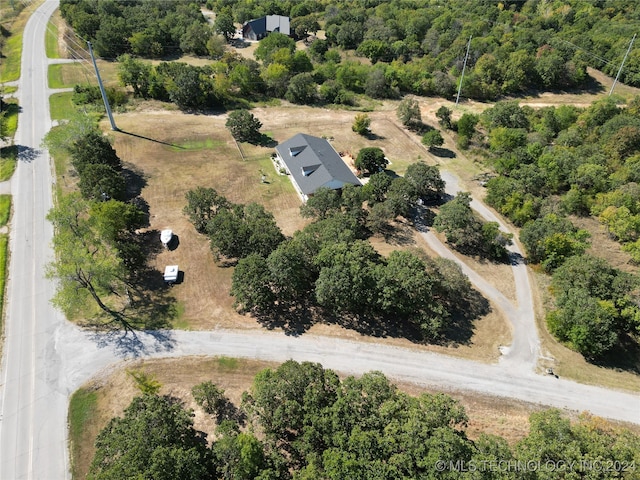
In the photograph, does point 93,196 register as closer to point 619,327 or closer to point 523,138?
point 619,327

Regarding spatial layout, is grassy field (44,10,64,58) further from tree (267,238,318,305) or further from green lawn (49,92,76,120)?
tree (267,238,318,305)

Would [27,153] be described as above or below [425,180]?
below

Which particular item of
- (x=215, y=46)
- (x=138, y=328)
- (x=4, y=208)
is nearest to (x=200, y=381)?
(x=138, y=328)

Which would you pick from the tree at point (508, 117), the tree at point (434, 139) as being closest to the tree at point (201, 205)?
the tree at point (434, 139)

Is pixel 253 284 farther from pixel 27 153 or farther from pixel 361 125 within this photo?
pixel 27 153

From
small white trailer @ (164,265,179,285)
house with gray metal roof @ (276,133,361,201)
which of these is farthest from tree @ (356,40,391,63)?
small white trailer @ (164,265,179,285)

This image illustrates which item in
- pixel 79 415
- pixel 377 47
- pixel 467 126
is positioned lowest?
pixel 79 415
